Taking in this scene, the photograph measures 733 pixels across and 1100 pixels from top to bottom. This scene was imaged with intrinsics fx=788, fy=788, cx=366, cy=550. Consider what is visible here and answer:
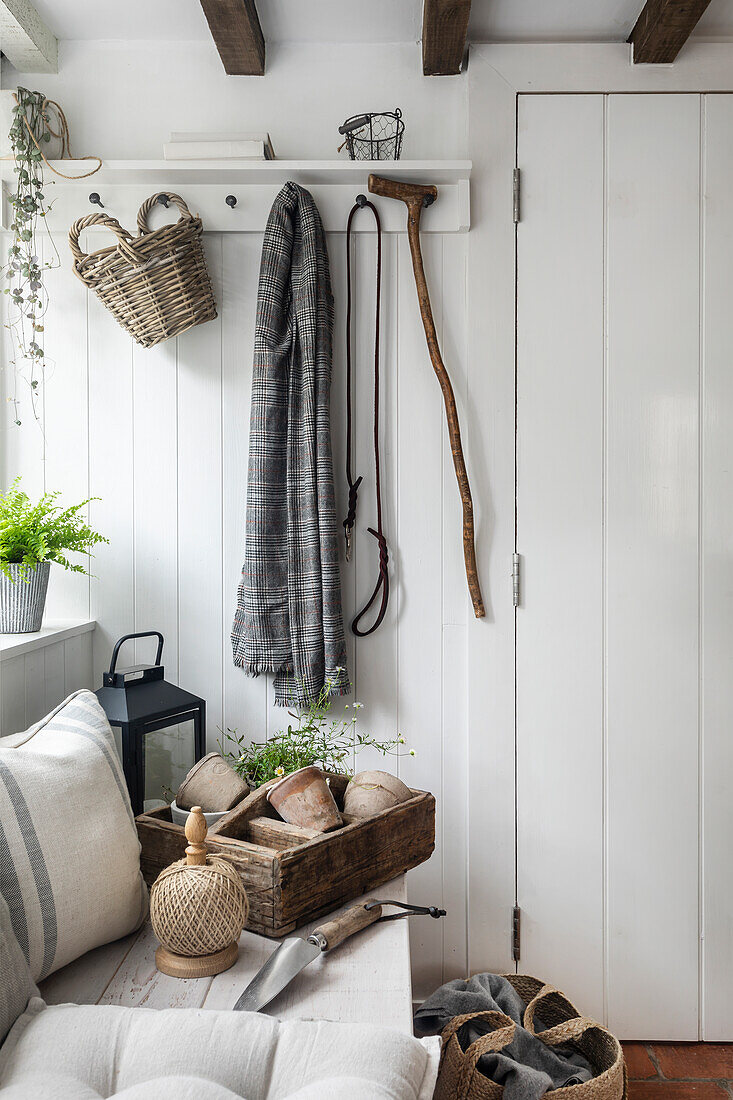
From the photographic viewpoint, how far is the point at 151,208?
74.1 inches

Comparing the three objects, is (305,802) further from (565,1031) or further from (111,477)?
(111,477)

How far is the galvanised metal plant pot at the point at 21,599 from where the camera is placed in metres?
1.69

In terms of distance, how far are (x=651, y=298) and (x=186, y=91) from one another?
125 centimetres

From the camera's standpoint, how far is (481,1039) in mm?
1386

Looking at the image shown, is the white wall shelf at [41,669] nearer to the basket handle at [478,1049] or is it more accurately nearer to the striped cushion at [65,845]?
the striped cushion at [65,845]

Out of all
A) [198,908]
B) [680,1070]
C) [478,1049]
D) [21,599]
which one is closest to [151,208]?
[21,599]

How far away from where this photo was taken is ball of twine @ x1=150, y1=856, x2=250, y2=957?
1090 mm

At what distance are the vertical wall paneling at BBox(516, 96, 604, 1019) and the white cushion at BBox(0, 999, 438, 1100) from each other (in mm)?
1044

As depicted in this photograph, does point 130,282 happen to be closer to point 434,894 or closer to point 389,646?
point 389,646

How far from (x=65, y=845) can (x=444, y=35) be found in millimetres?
1797

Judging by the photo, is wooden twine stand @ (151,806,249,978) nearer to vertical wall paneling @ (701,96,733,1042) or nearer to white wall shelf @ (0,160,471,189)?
vertical wall paneling @ (701,96,733,1042)

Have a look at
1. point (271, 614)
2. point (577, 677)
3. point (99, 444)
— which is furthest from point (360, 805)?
point (99, 444)

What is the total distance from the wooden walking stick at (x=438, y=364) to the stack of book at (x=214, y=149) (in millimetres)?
282

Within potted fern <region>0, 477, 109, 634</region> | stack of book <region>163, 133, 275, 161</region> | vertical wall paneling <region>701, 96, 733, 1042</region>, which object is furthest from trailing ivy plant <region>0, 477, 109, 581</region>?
vertical wall paneling <region>701, 96, 733, 1042</region>
